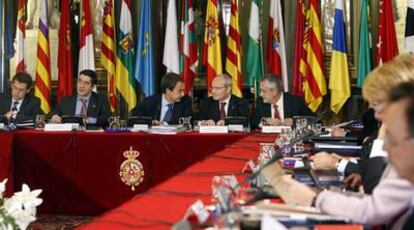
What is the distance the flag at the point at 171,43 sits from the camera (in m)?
7.82

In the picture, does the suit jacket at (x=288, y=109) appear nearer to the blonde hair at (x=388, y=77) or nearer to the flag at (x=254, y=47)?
the flag at (x=254, y=47)

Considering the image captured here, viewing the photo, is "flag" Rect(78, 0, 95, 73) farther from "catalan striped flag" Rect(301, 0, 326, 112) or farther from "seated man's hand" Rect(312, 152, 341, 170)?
"seated man's hand" Rect(312, 152, 341, 170)

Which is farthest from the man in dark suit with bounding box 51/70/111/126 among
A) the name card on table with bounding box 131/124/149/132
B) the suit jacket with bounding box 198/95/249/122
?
the suit jacket with bounding box 198/95/249/122

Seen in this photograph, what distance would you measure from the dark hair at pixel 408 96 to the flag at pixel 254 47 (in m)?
6.11

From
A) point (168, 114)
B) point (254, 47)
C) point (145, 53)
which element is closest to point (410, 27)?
point (254, 47)

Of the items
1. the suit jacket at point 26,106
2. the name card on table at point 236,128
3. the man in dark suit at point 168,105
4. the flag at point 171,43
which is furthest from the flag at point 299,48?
the suit jacket at point 26,106

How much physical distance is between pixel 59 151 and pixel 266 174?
3.79m

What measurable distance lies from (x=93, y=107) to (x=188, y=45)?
1691 millimetres

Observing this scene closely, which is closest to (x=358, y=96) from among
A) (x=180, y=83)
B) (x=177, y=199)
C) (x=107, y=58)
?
(x=180, y=83)

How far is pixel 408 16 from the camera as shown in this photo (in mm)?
6996

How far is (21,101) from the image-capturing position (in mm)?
6590

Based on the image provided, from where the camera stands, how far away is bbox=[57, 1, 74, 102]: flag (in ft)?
26.2

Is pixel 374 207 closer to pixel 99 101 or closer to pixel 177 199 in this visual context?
pixel 177 199

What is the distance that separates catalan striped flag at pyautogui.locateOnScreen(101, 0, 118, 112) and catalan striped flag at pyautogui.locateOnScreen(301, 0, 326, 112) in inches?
88.8
